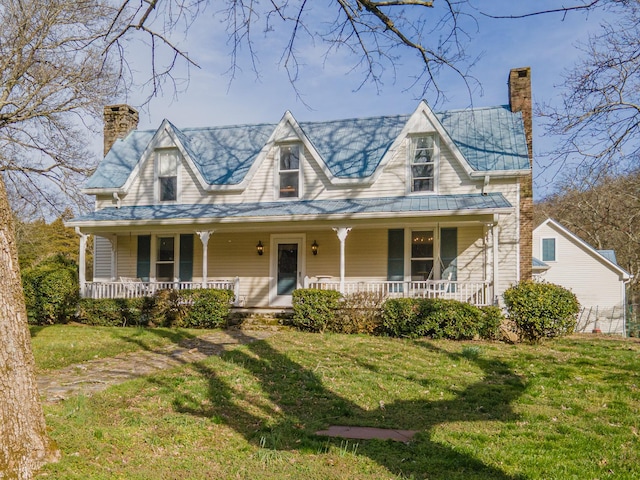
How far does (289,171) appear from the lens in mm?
16891

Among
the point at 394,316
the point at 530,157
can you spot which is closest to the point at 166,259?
the point at 394,316

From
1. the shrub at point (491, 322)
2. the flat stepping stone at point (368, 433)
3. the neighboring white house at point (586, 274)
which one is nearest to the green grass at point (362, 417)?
the flat stepping stone at point (368, 433)

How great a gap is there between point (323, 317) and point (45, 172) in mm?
14052

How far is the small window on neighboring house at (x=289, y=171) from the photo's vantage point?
1691 cm

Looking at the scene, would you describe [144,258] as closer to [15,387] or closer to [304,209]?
[304,209]

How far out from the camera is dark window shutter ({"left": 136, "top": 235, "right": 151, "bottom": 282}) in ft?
57.9

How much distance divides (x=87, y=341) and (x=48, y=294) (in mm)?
4983

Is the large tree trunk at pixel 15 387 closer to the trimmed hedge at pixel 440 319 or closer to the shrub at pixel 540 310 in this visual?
the trimmed hedge at pixel 440 319

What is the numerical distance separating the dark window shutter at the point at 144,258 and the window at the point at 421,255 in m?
8.70

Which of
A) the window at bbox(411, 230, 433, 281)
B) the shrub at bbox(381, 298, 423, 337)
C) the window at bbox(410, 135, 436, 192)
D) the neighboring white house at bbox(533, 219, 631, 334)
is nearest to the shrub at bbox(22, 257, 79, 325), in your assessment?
the shrub at bbox(381, 298, 423, 337)

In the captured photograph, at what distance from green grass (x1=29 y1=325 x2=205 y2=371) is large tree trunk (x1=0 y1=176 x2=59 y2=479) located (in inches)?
192

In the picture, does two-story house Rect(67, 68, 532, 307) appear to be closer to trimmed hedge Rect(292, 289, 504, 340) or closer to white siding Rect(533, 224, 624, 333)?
trimmed hedge Rect(292, 289, 504, 340)

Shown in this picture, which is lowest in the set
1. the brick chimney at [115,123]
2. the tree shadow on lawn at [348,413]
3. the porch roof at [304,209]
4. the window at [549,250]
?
the tree shadow on lawn at [348,413]

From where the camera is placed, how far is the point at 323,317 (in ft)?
44.7
